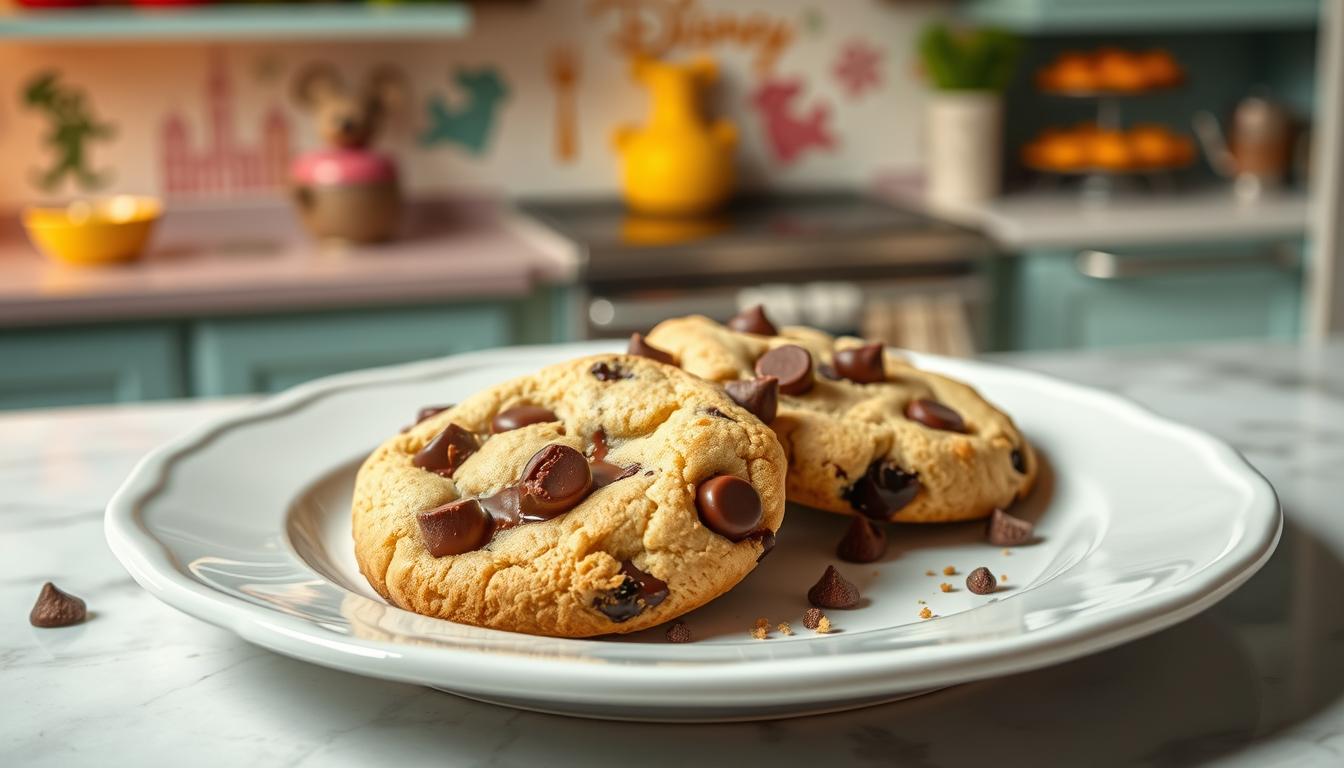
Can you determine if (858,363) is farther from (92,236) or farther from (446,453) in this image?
(92,236)

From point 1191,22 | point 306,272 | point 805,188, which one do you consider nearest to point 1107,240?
point 1191,22

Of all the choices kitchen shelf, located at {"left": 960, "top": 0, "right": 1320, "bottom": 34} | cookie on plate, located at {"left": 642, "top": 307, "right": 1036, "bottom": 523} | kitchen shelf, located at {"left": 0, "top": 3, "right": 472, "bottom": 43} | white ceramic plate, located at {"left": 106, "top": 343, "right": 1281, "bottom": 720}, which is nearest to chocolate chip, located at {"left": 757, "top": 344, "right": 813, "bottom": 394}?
cookie on plate, located at {"left": 642, "top": 307, "right": 1036, "bottom": 523}

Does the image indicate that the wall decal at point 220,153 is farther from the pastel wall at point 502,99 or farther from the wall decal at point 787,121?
the wall decal at point 787,121

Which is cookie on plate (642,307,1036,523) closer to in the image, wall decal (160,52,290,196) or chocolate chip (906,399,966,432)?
chocolate chip (906,399,966,432)

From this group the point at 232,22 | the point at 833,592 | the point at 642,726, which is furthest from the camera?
the point at 232,22

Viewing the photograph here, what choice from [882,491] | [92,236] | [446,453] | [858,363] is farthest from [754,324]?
[92,236]

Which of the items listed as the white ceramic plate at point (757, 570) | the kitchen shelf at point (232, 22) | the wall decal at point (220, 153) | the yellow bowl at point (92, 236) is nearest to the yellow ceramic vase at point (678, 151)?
the kitchen shelf at point (232, 22)
